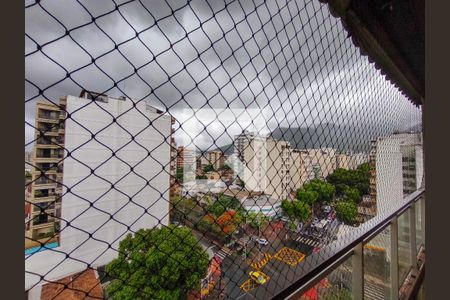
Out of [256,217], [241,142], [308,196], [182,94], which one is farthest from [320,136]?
[308,196]

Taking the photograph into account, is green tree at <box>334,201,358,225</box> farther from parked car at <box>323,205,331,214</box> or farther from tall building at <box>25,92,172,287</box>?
tall building at <box>25,92,172,287</box>

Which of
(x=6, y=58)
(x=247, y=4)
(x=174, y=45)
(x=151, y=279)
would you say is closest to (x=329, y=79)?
(x=247, y=4)

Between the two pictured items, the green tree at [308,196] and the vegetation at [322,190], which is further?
the vegetation at [322,190]

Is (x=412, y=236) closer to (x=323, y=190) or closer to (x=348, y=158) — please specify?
(x=348, y=158)

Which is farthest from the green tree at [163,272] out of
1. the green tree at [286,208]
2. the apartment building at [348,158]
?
the apartment building at [348,158]

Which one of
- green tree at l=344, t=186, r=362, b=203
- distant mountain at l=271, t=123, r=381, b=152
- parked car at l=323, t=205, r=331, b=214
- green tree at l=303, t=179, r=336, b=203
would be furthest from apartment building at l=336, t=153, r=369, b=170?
parked car at l=323, t=205, r=331, b=214

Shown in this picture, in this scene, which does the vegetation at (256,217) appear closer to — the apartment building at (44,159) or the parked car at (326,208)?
the apartment building at (44,159)
